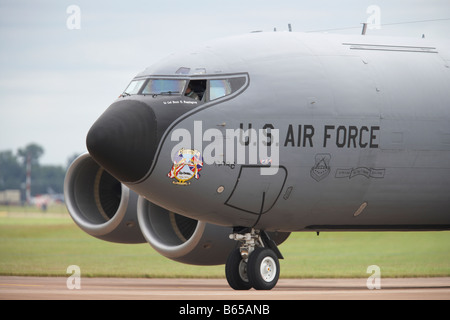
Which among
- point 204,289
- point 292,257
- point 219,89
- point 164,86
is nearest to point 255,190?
point 219,89

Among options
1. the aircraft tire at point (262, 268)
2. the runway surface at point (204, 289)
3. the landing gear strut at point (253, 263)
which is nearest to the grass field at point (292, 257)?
the runway surface at point (204, 289)

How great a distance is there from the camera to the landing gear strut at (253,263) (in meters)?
21.1

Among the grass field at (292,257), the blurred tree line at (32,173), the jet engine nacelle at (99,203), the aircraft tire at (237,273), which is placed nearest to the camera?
the aircraft tire at (237,273)

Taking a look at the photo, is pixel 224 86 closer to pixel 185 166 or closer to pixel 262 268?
pixel 185 166

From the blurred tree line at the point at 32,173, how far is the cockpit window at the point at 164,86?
6369 inches

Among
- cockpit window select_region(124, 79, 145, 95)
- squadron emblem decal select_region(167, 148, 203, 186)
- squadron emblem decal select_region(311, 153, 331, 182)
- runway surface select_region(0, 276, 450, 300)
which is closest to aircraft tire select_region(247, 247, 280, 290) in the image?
runway surface select_region(0, 276, 450, 300)

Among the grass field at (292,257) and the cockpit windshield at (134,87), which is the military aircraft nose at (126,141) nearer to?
the cockpit windshield at (134,87)

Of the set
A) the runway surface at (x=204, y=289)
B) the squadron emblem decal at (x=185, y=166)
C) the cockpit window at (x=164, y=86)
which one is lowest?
the runway surface at (x=204, y=289)

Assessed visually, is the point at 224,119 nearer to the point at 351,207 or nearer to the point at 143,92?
the point at 143,92

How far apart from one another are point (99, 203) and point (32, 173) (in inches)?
6634

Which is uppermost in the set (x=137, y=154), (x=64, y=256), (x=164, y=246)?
(x=137, y=154)
